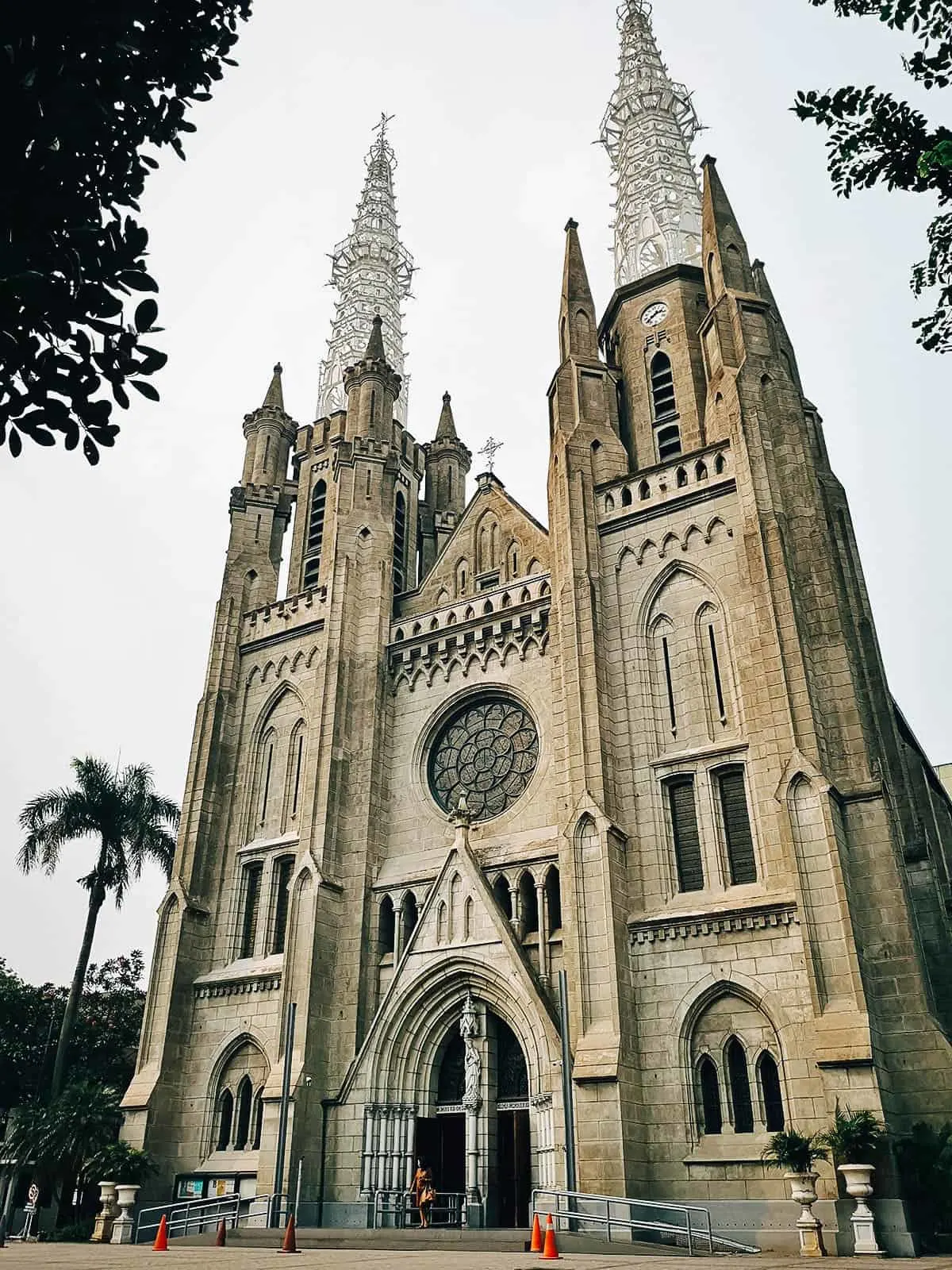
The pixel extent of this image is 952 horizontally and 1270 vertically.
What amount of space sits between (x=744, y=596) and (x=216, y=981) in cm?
1729

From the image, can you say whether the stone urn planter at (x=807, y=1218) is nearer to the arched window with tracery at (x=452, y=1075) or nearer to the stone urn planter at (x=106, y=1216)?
the arched window with tracery at (x=452, y=1075)

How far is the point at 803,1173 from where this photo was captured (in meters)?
17.6

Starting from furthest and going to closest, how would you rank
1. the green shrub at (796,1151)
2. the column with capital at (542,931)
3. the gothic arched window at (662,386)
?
the gothic arched window at (662,386) < the column with capital at (542,931) < the green shrub at (796,1151)

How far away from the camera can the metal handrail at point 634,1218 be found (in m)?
17.0

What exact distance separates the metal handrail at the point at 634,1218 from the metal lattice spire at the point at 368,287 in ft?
110

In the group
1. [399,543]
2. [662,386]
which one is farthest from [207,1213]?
[662,386]

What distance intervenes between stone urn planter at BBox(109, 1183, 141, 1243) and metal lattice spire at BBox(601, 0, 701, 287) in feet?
109

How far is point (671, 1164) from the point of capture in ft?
65.6

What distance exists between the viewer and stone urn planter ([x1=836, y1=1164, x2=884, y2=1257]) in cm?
1659

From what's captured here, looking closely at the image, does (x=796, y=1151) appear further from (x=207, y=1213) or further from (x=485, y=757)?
(x=207, y=1213)

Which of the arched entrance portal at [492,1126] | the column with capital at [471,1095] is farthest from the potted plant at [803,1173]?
the column with capital at [471,1095]

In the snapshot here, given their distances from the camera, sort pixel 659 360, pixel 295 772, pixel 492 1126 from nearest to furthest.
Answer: pixel 492 1126
pixel 295 772
pixel 659 360

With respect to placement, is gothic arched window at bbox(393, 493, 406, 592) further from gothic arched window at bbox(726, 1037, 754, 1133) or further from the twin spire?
gothic arched window at bbox(726, 1037, 754, 1133)

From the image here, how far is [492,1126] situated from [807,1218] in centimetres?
821
